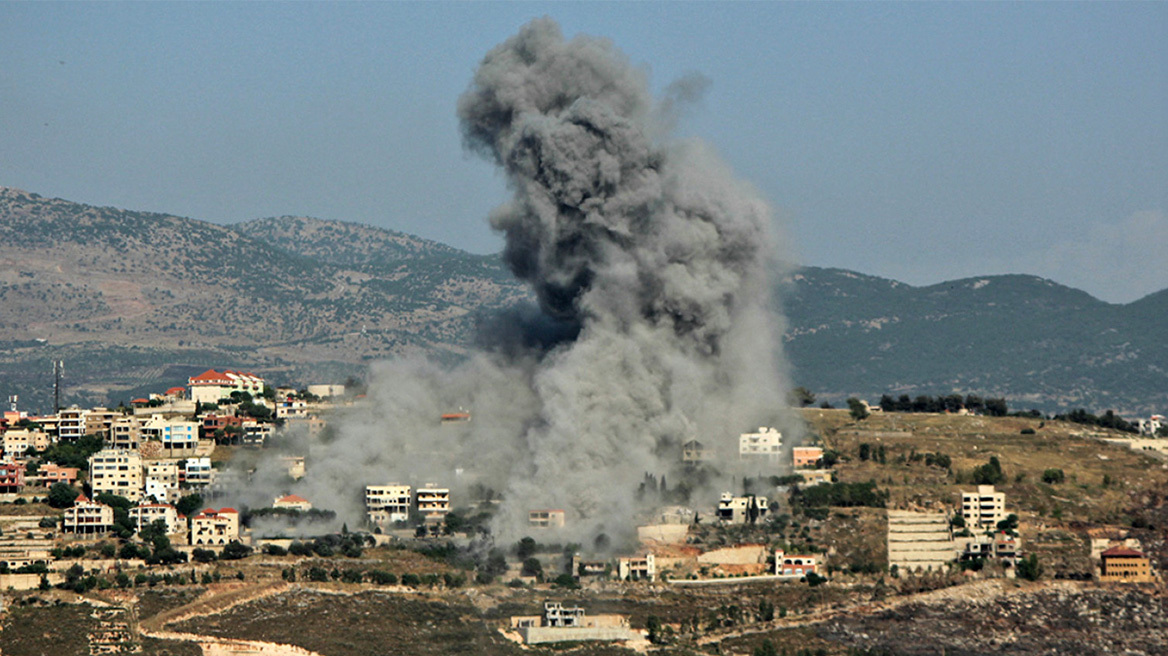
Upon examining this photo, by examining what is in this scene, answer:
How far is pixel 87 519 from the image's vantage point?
275 ft

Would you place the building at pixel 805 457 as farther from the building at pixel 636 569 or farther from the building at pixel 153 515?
the building at pixel 153 515

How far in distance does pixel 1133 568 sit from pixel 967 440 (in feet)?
62.3

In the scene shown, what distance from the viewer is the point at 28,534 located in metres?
82.0

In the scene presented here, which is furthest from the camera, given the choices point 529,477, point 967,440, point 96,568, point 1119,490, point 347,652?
point 967,440

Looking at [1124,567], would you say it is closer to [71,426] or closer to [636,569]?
[636,569]

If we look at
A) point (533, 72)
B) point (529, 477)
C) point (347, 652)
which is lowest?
point (347, 652)

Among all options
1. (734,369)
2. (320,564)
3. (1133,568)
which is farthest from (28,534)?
(1133,568)

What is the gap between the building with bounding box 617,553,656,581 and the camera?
264ft

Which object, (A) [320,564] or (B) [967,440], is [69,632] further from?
(B) [967,440]

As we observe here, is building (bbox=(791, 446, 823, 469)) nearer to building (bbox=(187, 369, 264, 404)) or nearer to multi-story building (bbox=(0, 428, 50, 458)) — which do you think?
building (bbox=(187, 369, 264, 404))

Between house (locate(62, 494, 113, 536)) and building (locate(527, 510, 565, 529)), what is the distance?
Result: 1627 centimetres

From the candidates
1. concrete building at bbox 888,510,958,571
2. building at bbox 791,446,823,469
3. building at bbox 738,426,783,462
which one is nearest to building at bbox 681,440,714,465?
building at bbox 738,426,783,462

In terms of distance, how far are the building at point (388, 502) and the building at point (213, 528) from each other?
6.72 metres

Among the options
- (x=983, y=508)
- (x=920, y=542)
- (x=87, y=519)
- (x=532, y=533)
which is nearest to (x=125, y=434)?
(x=87, y=519)
